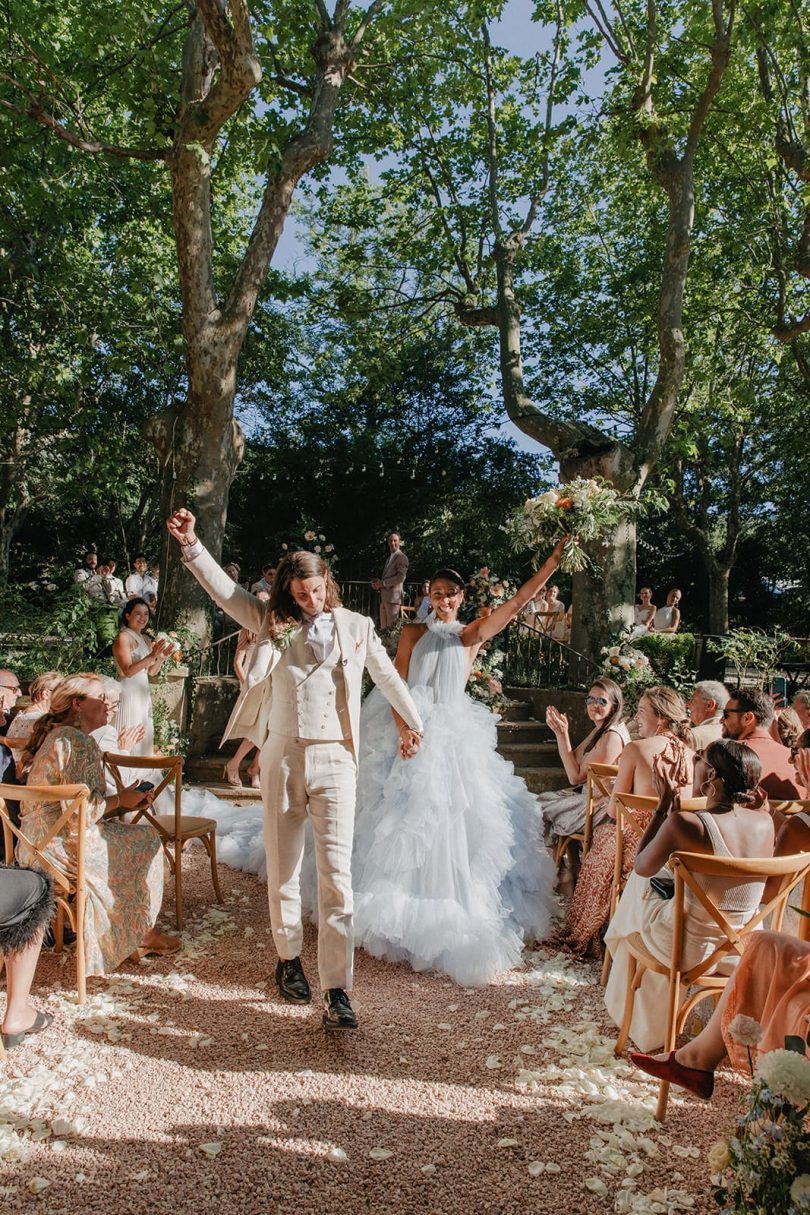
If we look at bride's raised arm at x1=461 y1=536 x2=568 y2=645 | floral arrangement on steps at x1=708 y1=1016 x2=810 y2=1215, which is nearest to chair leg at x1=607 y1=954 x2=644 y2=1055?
floral arrangement on steps at x1=708 y1=1016 x2=810 y2=1215

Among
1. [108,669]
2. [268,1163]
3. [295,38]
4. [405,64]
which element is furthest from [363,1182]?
[405,64]

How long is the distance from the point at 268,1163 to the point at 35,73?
A: 10.6 meters

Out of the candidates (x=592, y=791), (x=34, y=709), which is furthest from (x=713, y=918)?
(x=34, y=709)

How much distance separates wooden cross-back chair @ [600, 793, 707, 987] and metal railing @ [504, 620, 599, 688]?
6603 mm

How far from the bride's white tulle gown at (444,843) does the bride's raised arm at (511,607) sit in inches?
4.8

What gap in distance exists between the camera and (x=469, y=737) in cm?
490

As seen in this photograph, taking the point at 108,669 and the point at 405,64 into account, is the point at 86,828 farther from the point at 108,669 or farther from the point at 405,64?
the point at 405,64

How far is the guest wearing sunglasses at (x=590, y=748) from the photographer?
504cm

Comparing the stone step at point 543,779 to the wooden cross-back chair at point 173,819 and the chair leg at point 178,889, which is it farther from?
the chair leg at point 178,889

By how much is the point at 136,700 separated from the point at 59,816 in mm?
2083

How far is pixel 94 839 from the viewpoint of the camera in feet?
13.1

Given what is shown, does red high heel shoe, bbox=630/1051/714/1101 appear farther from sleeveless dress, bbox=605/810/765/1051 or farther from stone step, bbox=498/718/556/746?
stone step, bbox=498/718/556/746

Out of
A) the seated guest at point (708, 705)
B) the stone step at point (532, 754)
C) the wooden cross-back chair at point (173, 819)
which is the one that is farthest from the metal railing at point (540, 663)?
the wooden cross-back chair at point (173, 819)

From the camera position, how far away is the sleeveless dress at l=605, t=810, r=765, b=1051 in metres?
3.13
